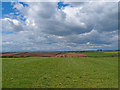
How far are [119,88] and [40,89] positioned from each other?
560cm

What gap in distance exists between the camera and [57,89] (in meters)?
7.10

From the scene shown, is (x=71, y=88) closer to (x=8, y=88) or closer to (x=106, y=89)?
(x=106, y=89)

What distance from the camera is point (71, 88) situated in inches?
287

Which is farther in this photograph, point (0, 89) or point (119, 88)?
point (119, 88)

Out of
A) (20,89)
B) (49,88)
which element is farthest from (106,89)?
(20,89)

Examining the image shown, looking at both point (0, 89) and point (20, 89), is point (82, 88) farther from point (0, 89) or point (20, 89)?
point (0, 89)

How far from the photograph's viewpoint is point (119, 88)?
24.5 feet

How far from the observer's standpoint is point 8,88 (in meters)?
7.05

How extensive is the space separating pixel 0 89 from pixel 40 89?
260cm

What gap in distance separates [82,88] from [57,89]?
1746mm

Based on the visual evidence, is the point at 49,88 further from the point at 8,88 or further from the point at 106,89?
the point at 106,89

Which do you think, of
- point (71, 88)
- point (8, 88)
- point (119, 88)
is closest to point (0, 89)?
point (8, 88)

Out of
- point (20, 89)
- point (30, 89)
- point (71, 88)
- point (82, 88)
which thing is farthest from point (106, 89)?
point (20, 89)

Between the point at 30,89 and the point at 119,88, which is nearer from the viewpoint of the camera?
the point at 30,89
